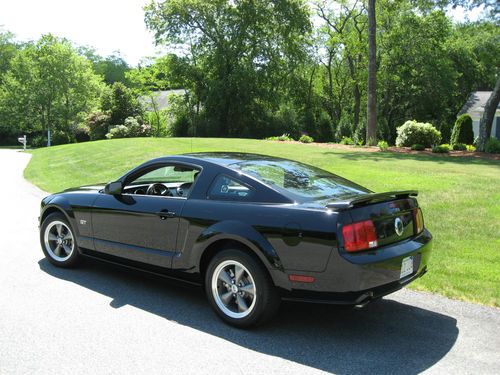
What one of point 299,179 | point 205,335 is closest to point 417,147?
point 299,179

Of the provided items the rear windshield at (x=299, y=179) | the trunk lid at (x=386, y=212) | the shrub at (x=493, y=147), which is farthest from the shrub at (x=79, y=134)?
the trunk lid at (x=386, y=212)

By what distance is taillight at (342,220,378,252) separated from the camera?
3758 mm

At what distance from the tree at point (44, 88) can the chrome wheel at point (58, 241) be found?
50.9m

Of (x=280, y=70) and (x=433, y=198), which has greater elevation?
(x=280, y=70)

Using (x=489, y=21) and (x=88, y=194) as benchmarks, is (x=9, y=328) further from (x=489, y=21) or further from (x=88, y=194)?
(x=489, y=21)

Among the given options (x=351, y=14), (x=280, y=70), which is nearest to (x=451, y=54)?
(x=351, y=14)

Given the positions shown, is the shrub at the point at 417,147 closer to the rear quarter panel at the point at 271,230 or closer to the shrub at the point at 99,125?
the rear quarter panel at the point at 271,230

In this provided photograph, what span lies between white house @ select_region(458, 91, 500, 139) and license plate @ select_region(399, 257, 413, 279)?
39.8 metres

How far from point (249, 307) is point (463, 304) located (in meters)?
2.17

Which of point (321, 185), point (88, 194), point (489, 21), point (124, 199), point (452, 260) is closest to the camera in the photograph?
point (321, 185)

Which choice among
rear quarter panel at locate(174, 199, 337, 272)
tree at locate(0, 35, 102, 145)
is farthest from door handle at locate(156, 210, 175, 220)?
tree at locate(0, 35, 102, 145)

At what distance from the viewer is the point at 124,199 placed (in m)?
5.26

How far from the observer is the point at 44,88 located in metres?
52.4

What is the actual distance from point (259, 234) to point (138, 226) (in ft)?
5.10
